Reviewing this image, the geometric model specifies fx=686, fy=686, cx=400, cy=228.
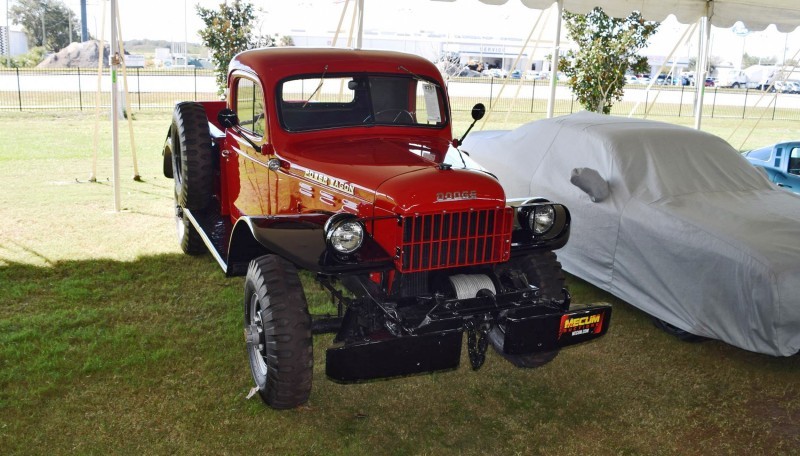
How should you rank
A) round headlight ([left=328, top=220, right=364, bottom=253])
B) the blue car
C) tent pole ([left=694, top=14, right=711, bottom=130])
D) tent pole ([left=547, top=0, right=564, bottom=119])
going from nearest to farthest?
1. round headlight ([left=328, top=220, right=364, bottom=253])
2. the blue car
3. tent pole ([left=547, top=0, right=564, bottom=119])
4. tent pole ([left=694, top=14, right=711, bottom=130])

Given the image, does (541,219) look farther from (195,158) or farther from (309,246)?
(195,158)

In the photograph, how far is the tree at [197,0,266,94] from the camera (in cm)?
1559

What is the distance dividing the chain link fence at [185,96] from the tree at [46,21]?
3087mm

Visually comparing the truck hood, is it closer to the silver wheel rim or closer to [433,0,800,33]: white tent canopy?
the silver wheel rim

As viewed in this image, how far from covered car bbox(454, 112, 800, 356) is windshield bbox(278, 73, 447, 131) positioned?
4.92 ft

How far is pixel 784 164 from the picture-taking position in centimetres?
849

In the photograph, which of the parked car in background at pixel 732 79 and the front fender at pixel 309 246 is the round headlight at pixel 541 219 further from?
the parked car in background at pixel 732 79

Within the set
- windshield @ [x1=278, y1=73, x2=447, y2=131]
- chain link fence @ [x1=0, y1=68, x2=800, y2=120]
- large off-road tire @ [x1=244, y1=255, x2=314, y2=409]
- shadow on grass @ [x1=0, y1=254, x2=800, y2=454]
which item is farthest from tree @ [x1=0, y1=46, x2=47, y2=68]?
large off-road tire @ [x1=244, y1=255, x2=314, y2=409]

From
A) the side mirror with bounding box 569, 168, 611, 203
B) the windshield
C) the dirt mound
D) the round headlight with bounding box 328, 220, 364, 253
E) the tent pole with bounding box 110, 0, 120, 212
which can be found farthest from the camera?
the dirt mound

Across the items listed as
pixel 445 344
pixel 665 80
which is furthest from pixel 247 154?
pixel 665 80

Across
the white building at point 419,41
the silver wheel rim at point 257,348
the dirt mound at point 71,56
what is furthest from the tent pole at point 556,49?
the dirt mound at point 71,56

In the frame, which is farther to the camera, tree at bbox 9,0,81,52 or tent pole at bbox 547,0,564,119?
tree at bbox 9,0,81,52

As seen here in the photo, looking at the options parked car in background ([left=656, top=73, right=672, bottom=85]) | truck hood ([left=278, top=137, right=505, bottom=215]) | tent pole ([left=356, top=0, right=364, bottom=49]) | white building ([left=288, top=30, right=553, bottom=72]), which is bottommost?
truck hood ([left=278, top=137, right=505, bottom=215])

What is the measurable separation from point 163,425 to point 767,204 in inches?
184
